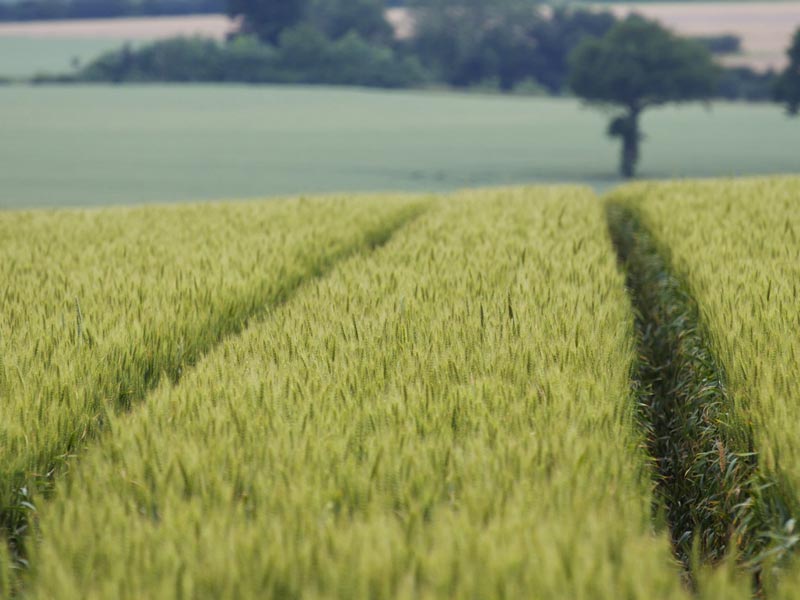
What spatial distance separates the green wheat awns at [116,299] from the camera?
2484mm

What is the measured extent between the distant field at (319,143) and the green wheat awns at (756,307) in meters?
24.1

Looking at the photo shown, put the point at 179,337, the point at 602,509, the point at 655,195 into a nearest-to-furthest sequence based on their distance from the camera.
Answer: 1. the point at 602,509
2. the point at 179,337
3. the point at 655,195

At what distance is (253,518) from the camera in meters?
1.81

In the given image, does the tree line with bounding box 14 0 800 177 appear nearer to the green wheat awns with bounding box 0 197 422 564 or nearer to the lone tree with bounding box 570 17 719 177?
the lone tree with bounding box 570 17 719 177

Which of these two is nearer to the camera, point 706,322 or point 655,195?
point 706,322

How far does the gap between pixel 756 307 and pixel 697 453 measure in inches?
29.5

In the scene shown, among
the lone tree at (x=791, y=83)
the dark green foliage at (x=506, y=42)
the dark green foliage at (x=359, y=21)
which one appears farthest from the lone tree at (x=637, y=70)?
the dark green foliage at (x=359, y=21)

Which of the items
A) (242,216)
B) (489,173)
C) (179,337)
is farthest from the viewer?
(489,173)

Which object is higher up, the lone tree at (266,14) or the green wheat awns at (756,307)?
the lone tree at (266,14)

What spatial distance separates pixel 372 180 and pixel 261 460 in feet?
110

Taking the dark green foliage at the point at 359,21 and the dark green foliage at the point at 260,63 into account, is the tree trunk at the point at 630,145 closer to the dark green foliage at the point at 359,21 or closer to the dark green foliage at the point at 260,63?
the dark green foliage at the point at 260,63

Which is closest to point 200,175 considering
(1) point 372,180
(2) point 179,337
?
(1) point 372,180

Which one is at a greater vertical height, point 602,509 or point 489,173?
point 602,509

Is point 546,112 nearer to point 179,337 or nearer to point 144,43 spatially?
point 144,43
